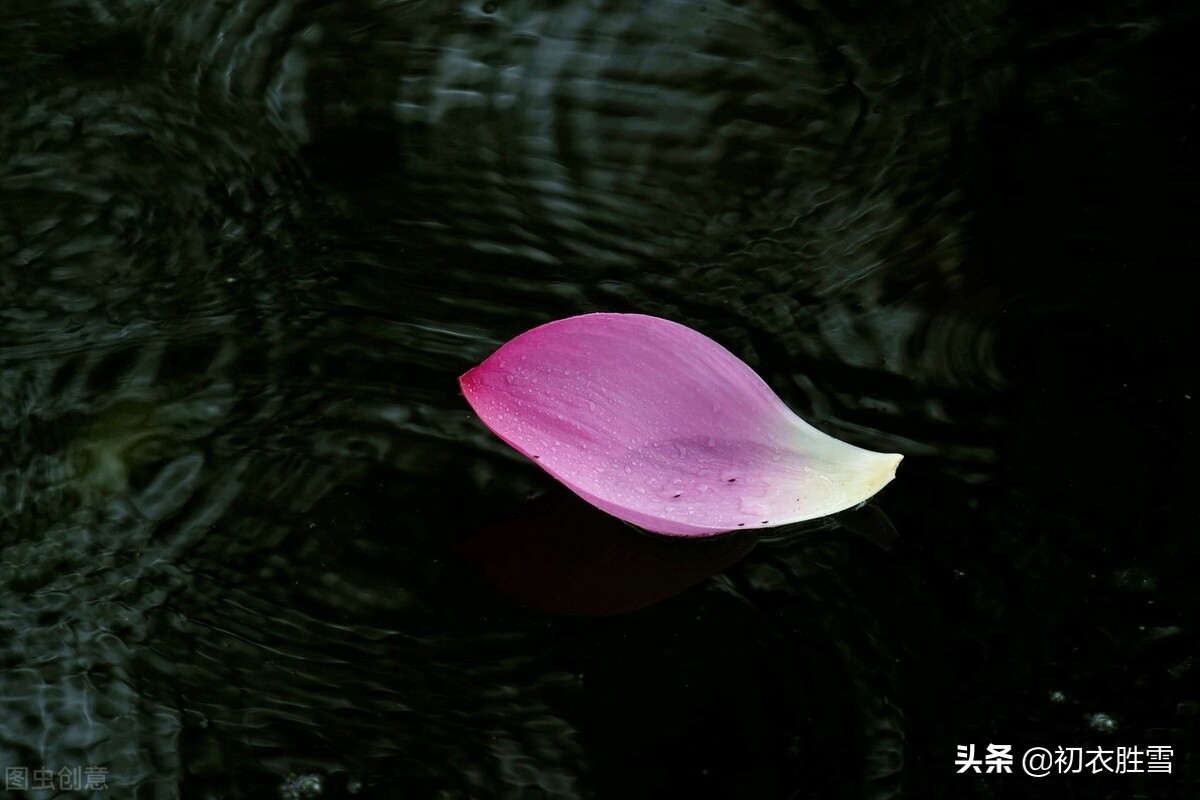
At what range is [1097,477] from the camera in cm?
66

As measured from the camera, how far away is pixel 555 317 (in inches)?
29.1

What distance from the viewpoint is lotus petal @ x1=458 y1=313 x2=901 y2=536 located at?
0.62 metres

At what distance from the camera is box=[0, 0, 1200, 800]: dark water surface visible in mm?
585

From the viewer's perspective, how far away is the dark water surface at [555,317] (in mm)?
585

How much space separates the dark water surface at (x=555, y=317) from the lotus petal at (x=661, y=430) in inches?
1.4

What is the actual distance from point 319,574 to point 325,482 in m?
0.06

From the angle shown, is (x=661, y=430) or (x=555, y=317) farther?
(x=555, y=317)

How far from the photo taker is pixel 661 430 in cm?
64

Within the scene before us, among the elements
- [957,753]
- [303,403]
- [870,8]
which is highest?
[870,8]

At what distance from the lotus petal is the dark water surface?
0.12 ft

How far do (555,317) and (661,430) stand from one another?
0.45 ft

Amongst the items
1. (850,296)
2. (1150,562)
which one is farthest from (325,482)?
(1150,562)

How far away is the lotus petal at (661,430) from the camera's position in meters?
0.62

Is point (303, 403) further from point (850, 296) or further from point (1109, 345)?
point (1109, 345)
